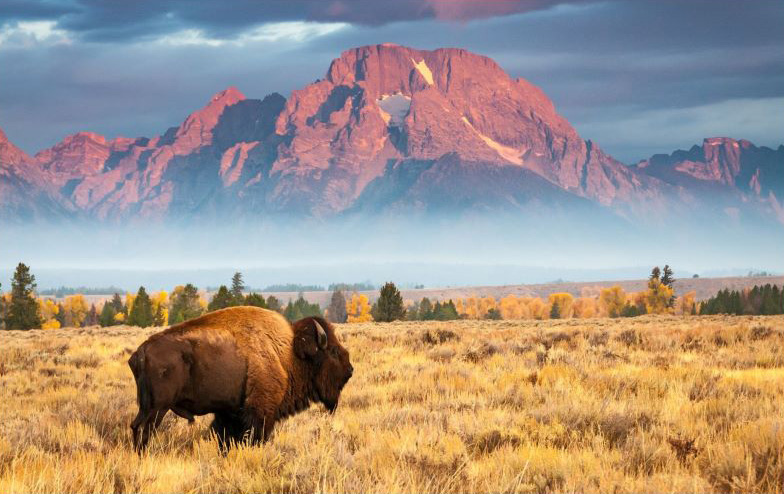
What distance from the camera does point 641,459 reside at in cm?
665

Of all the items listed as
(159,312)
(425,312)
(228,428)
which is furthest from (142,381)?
(425,312)

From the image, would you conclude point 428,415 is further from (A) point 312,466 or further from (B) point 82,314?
(B) point 82,314

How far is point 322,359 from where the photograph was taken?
8602mm

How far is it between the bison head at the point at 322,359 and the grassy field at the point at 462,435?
1.32ft

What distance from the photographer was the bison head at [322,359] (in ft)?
28.0

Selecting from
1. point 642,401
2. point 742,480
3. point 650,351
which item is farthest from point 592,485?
point 650,351

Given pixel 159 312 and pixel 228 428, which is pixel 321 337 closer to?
pixel 228 428

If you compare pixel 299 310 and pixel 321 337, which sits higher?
pixel 321 337

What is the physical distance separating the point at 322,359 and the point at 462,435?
6.20 feet

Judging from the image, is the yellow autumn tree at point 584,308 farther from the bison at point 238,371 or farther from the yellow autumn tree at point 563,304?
the bison at point 238,371

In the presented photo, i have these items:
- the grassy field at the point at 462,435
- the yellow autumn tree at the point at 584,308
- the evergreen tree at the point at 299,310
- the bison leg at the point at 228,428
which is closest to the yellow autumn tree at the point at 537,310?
the yellow autumn tree at the point at 584,308

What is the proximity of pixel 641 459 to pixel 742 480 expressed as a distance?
108 cm

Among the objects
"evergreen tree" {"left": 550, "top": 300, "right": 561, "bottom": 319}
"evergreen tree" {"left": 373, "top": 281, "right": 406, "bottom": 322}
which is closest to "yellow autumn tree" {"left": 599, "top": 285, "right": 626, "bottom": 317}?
"evergreen tree" {"left": 550, "top": 300, "right": 561, "bottom": 319}

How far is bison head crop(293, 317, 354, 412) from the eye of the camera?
8523 millimetres
